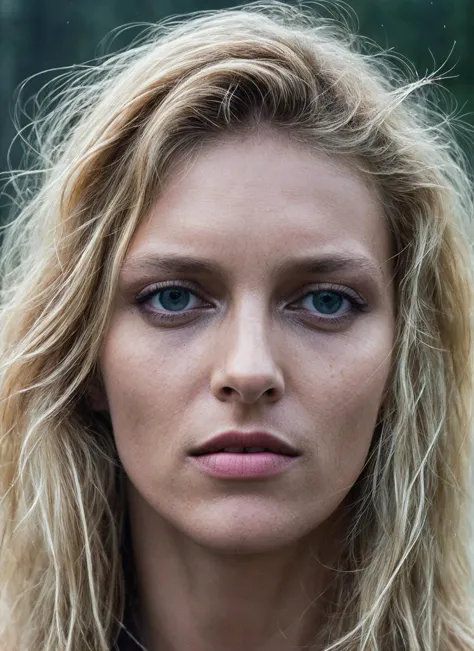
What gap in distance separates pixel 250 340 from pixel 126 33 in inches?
66.2

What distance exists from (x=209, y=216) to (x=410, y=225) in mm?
511

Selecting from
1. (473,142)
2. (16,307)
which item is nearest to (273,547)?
(16,307)

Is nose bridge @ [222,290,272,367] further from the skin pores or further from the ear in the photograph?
the ear

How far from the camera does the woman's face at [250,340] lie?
1.84m

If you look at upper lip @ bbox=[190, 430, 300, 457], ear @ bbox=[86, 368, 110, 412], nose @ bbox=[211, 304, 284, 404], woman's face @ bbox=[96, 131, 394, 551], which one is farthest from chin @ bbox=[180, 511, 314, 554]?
ear @ bbox=[86, 368, 110, 412]

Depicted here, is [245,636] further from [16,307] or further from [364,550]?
[16,307]

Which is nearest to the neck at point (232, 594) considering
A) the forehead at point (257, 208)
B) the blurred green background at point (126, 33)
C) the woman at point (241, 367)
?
the woman at point (241, 367)

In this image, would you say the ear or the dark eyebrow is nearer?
the dark eyebrow

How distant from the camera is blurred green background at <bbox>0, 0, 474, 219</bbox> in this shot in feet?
10.3

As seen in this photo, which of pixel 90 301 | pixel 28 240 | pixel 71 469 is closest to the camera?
pixel 90 301

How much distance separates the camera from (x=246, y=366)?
177cm

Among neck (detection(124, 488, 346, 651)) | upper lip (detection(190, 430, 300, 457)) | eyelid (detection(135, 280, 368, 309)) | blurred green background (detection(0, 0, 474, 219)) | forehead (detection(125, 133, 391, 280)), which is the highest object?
blurred green background (detection(0, 0, 474, 219))

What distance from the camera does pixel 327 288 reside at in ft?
6.42

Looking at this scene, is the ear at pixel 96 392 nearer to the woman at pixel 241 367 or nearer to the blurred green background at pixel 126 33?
the woman at pixel 241 367
